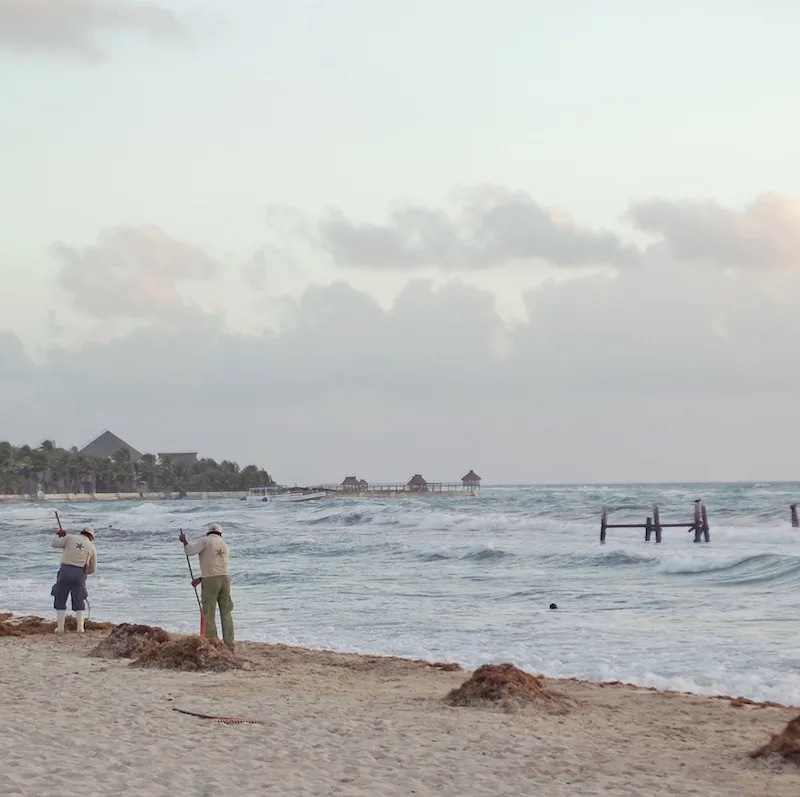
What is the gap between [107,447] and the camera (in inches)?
6265

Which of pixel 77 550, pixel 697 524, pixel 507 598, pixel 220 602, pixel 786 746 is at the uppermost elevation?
pixel 77 550

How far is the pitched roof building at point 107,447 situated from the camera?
155500 millimetres

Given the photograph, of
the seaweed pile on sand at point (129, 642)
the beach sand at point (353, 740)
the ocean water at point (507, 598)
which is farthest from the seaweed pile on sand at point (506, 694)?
the seaweed pile on sand at point (129, 642)

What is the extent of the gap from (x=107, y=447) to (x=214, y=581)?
151079mm

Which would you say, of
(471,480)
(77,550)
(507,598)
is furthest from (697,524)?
(471,480)

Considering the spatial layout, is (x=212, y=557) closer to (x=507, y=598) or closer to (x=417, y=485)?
(x=507, y=598)

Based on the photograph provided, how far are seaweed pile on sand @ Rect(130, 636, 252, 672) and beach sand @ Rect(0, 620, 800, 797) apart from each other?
28cm

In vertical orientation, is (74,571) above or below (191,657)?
above

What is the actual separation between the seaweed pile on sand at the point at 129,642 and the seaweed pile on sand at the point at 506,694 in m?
4.38

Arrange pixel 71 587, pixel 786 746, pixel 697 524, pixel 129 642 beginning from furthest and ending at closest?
pixel 697 524 → pixel 71 587 → pixel 129 642 → pixel 786 746

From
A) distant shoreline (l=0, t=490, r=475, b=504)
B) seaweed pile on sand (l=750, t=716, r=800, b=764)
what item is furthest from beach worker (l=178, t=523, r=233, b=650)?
distant shoreline (l=0, t=490, r=475, b=504)

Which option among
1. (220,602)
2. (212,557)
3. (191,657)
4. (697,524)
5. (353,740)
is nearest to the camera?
(353,740)

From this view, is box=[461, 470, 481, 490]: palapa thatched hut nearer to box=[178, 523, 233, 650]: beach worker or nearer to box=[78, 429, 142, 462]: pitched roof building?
box=[78, 429, 142, 462]: pitched roof building

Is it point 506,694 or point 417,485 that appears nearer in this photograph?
point 506,694
